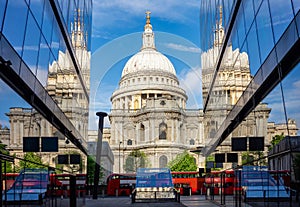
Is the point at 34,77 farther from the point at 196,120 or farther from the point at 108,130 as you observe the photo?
the point at 108,130

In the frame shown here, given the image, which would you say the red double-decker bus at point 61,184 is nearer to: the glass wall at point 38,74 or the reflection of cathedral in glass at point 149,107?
the glass wall at point 38,74

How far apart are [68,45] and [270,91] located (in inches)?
572

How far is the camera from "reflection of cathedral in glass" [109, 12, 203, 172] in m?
62.3

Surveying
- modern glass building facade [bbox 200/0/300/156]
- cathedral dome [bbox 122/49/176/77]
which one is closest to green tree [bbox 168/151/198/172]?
cathedral dome [bbox 122/49/176/77]

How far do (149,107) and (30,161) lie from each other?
2593 inches

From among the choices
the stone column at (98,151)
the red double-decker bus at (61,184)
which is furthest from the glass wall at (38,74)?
the stone column at (98,151)

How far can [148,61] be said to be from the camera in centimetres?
6969

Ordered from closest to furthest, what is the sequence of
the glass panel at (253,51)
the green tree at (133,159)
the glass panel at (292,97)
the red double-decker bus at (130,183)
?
the glass panel at (292,97), the glass panel at (253,51), the red double-decker bus at (130,183), the green tree at (133,159)

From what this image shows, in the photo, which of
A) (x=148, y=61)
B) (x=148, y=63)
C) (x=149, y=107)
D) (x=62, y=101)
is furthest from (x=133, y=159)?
(x=62, y=101)

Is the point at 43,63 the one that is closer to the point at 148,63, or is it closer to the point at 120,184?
the point at 120,184

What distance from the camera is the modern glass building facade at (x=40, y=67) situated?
1148 cm

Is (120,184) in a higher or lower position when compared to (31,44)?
lower

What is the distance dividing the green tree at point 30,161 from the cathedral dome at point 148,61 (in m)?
41.5

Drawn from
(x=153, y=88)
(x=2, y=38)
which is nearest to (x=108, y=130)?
(x=153, y=88)
